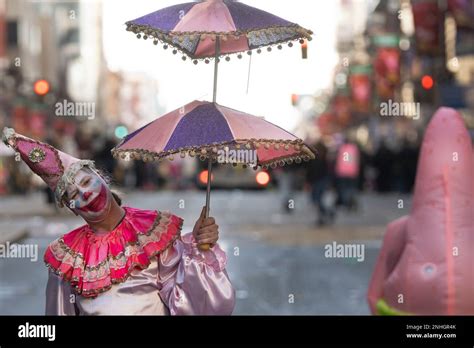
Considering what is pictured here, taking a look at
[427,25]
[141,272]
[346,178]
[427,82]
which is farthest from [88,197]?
[427,25]

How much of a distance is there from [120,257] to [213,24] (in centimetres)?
99

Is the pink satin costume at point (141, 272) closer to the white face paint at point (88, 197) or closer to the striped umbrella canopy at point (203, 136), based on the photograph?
the white face paint at point (88, 197)

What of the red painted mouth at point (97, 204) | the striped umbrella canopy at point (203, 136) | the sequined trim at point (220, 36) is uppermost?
the sequined trim at point (220, 36)

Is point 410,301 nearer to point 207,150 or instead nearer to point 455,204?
point 455,204

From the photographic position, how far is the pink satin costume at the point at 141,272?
432 cm

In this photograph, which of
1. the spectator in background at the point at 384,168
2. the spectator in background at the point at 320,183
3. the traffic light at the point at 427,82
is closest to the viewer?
the traffic light at the point at 427,82

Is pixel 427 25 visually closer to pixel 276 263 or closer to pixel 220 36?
pixel 276 263

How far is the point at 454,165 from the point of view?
20.4 feet

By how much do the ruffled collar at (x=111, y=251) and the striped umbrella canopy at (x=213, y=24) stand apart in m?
0.73

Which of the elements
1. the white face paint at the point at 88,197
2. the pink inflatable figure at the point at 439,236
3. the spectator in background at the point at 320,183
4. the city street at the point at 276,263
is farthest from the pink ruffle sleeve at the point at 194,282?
the spectator in background at the point at 320,183

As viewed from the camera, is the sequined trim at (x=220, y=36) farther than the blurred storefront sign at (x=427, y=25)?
No

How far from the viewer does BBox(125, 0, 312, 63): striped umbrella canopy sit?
433cm

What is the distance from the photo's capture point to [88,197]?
4277 mm
